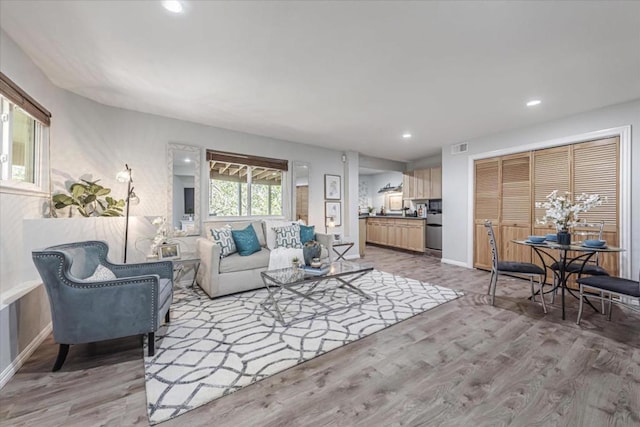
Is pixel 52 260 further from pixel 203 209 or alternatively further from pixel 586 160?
pixel 586 160

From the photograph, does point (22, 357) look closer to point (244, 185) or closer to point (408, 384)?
point (408, 384)

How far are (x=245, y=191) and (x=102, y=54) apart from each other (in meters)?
2.78

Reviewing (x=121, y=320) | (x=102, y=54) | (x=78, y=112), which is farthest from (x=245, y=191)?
(x=121, y=320)

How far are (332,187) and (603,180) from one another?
4.31m

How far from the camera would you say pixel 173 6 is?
5.86 ft

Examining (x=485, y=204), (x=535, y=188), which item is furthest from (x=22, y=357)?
(x=535, y=188)

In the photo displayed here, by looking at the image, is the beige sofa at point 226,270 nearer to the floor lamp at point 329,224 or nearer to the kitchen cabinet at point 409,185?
the floor lamp at point 329,224

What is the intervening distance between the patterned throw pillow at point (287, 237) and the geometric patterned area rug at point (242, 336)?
2.63 feet

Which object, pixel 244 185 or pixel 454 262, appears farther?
pixel 454 262

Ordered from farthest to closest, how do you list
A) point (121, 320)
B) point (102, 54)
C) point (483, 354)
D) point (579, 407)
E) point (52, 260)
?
1. point (102, 54)
2. point (483, 354)
3. point (121, 320)
4. point (52, 260)
5. point (579, 407)

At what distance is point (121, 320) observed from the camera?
2006 mm

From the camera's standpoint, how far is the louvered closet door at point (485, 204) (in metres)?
4.79

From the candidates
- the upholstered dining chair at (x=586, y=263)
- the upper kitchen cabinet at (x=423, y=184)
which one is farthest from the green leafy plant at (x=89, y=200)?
the upper kitchen cabinet at (x=423, y=184)

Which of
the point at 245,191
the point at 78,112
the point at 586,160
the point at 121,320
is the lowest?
the point at 121,320
